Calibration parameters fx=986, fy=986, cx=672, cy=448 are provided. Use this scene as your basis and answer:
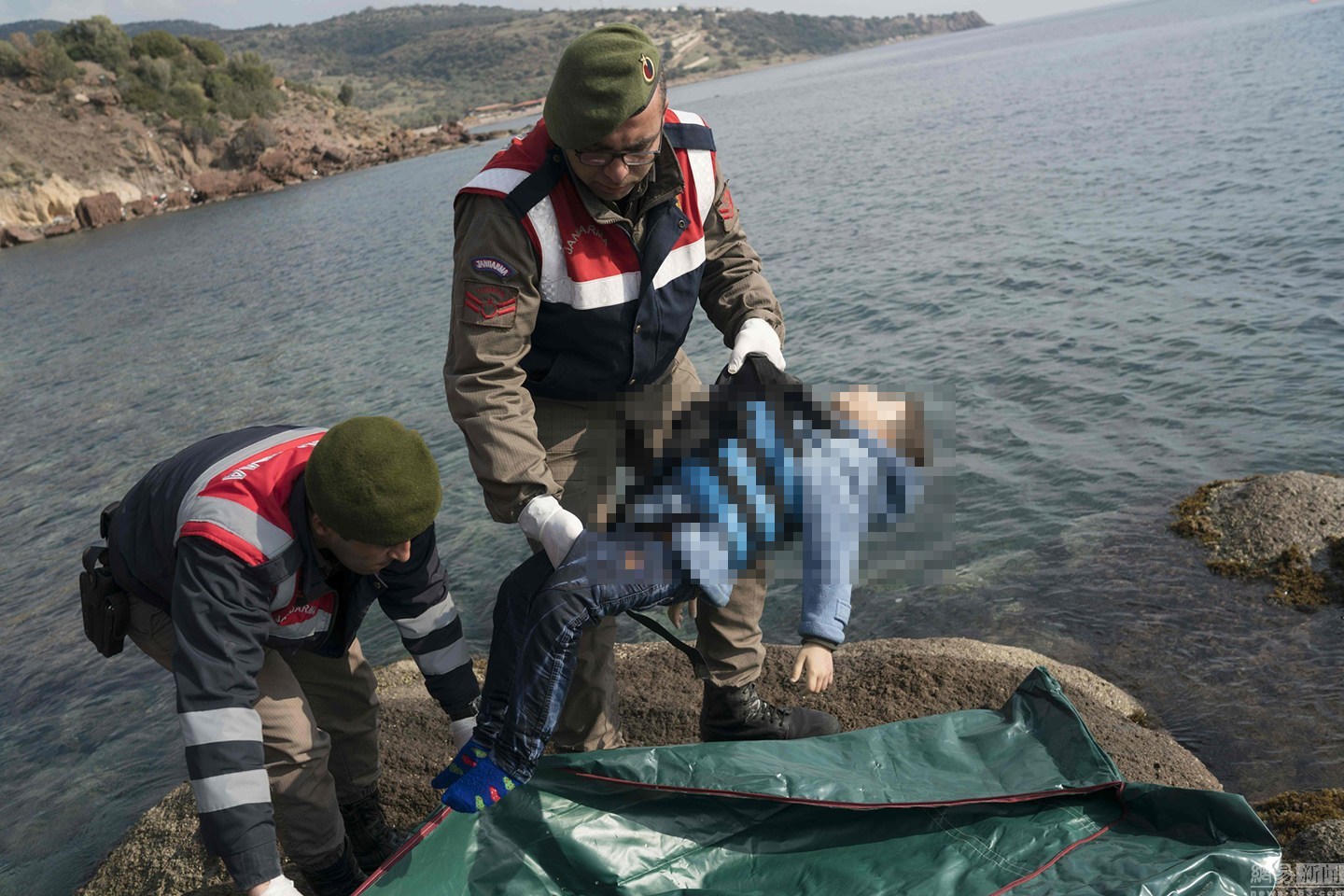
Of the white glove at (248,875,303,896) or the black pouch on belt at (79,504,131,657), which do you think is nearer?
the white glove at (248,875,303,896)

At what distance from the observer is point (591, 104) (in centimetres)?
299

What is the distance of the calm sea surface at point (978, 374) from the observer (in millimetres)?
5727

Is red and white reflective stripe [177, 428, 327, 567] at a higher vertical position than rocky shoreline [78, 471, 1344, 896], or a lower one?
higher

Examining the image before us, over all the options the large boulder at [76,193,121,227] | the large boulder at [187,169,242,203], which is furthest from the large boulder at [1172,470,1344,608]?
the large boulder at [187,169,242,203]

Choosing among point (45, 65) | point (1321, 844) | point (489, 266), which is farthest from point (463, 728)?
point (45, 65)

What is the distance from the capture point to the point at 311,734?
11.5ft

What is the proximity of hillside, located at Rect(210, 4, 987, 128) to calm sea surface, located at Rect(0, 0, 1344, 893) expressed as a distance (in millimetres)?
90384

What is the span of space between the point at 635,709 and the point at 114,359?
18.0 metres

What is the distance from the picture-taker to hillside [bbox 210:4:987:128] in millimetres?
128375

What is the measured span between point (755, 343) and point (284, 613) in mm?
1887

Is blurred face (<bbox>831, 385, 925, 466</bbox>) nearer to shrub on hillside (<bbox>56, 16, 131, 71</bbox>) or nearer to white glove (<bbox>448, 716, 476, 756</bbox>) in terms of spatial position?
white glove (<bbox>448, 716, 476, 756</bbox>)

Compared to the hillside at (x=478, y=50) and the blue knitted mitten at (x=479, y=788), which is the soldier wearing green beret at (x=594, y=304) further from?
the hillside at (x=478, y=50)

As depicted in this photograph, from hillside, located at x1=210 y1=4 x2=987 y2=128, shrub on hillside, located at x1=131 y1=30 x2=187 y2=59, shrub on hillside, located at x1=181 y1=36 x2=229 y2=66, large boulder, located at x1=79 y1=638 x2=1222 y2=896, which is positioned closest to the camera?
large boulder, located at x1=79 y1=638 x2=1222 y2=896

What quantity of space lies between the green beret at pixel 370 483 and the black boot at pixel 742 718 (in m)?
1.50
